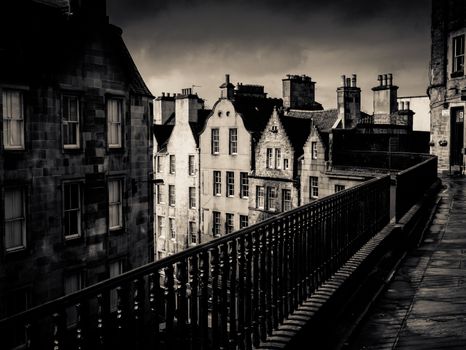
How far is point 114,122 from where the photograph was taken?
2481cm

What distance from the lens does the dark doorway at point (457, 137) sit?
3011 centimetres

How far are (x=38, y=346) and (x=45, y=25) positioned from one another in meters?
21.6

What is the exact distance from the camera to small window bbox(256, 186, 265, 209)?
37.4m

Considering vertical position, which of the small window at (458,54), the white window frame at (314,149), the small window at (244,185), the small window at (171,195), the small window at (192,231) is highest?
the small window at (458,54)

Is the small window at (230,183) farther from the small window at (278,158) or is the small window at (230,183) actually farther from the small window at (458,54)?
the small window at (458,54)

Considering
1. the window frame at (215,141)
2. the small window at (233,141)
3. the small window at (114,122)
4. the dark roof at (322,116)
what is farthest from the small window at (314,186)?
the small window at (114,122)

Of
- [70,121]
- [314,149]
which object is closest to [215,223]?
[314,149]

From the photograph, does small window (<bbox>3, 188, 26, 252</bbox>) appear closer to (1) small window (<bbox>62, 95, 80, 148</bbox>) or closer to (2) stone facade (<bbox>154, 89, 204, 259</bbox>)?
(1) small window (<bbox>62, 95, 80, 148</bbox>)

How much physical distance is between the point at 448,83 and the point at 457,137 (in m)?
3.44

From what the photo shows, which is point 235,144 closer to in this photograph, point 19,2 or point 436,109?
point 436,109

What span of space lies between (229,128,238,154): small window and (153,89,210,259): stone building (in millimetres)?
3768

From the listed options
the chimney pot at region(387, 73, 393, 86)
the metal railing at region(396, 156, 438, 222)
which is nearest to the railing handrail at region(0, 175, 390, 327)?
the metal railing at region(396, 156, 438, 222)

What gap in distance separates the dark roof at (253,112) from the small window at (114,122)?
15305 mm

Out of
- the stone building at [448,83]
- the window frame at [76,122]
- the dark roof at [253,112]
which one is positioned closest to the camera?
the window frame at [76,122]
